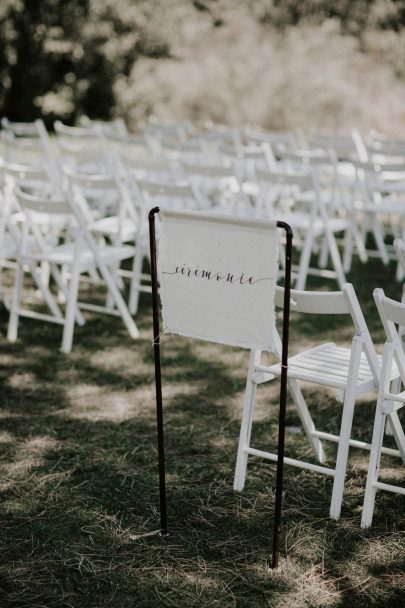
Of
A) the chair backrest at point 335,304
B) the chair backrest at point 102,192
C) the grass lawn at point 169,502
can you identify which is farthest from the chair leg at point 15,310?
the chair backrest at point 335,304

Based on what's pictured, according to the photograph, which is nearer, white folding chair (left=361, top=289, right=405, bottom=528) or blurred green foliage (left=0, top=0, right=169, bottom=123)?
white folding chair (left=361, top=289, right=405, bottom=528)

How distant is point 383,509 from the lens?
3.49 m

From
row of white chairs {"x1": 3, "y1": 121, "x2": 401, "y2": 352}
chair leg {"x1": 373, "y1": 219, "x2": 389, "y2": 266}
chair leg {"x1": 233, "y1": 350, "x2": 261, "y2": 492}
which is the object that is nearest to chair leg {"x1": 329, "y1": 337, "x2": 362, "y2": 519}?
chair leg {"x1": 233, "y1": 350, "x2": 261, "y2": 492}

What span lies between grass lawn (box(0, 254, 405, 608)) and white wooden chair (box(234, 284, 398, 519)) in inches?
7.7

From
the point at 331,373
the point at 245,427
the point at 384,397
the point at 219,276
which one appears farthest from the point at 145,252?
the point at 219,276

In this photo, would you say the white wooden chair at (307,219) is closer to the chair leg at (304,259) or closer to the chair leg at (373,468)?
the chair leg at (304,259)

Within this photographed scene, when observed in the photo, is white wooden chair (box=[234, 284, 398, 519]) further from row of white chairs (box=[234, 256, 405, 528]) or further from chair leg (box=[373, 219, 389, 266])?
chair leg (box=[373, 219, 389, 266])

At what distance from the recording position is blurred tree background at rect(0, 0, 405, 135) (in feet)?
62.5

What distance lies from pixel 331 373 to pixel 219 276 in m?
0.90

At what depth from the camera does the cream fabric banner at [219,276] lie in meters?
2.75

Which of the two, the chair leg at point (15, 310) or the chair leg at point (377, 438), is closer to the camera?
the chair leg at point (377, 438)

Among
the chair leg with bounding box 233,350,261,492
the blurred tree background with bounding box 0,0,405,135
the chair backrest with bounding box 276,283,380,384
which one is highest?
the chair backrest with bounding box 276,283,380,384

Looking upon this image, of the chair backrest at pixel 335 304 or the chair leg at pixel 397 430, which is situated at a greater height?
the chair backrest at pixel 335 304

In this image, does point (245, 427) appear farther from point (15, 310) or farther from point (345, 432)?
point (15, 310)
